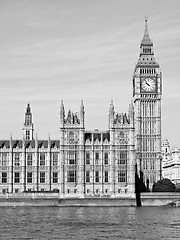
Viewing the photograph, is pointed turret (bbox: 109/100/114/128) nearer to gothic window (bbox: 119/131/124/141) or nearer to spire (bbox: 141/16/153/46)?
gothic window (bbox: 119/131/124/141)

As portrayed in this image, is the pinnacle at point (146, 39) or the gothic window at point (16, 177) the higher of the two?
the pinnacle at point (146, 39)

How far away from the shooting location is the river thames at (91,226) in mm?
69000

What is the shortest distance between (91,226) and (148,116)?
3151 inches

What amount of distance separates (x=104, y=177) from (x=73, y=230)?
52.4 metres

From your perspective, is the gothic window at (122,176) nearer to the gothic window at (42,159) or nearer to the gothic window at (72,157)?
the gothic window at (72,157)

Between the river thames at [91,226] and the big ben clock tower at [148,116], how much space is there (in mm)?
54002

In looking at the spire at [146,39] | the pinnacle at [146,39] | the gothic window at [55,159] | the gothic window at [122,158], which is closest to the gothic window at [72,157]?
the gothic window at [55,159]

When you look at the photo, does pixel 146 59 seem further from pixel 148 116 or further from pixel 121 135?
pixel 121 135

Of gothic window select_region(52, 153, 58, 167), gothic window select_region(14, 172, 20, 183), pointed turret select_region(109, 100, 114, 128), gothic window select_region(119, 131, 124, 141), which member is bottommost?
gothic window select_region(14, 172, 20, 183)

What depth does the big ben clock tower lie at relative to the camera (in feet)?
501

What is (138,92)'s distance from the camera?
512ft

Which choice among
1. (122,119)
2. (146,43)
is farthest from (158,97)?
(122,119)

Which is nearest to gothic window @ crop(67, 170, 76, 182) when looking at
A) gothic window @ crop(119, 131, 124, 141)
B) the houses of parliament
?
the houses of parliament

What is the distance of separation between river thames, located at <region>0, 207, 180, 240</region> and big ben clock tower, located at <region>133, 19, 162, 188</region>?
54.0m
